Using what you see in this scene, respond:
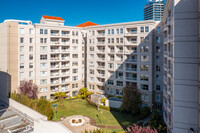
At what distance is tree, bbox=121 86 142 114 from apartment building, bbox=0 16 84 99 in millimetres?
20897

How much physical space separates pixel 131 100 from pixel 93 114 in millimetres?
9066

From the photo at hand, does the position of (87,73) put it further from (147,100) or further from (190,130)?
(190,130)

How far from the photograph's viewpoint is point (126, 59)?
47.0m

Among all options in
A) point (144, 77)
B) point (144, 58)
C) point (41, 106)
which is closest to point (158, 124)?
point (144, 77)

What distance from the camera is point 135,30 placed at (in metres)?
46.5

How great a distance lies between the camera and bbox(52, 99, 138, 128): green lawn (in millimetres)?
35750

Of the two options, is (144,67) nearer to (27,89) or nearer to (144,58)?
(144,58)

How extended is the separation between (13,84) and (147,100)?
33902mm

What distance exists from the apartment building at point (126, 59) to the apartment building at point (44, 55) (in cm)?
433

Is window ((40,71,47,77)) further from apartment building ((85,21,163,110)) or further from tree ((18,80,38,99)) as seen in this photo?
apartment building ((85,21,163,110))

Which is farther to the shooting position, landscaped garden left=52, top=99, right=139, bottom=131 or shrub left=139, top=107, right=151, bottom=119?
shrub left=139, top=107, right=151, bottom=119

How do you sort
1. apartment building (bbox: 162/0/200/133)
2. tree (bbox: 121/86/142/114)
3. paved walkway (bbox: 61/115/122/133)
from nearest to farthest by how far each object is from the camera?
apartment building (bbox: 162/0/200/133)
paved walkway (bbox: 61/115/122/133)
tree (bbox: 121/86/142/114)

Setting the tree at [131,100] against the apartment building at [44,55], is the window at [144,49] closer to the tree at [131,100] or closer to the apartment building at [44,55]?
the tree at [131,100]

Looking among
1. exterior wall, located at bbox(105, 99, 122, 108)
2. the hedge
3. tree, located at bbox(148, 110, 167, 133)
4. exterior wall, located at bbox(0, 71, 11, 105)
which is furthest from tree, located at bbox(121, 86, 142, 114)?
exterior wall, located at bbox(0, 71, 11, 105)
